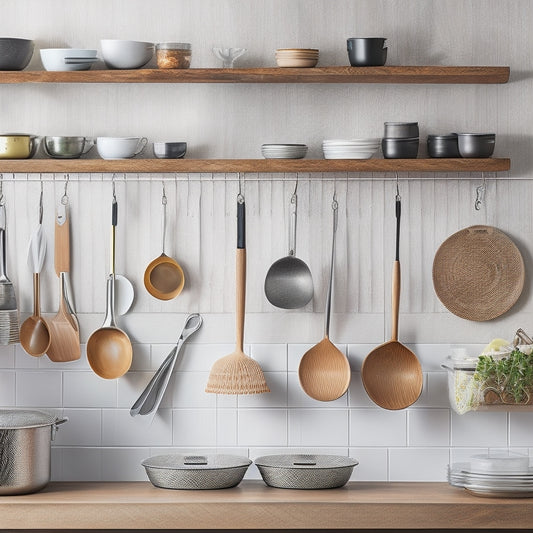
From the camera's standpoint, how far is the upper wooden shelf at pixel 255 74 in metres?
3.24

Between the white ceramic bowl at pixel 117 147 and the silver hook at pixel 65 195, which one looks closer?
the white ceramic bowl at pixel 117 147

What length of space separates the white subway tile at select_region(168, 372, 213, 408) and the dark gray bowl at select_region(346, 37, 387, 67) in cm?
119

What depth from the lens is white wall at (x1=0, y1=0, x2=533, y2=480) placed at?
11.4ft

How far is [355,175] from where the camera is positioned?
3.49 meters

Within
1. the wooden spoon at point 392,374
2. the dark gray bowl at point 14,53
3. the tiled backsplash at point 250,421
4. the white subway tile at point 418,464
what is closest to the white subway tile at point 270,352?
the tiled backsplash at point 250,421

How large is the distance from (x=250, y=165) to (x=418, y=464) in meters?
1.20

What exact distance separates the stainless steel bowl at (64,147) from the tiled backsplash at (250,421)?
0.71 metres

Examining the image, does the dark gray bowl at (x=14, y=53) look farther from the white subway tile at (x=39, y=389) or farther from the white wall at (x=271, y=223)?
the white subway tile at (x=39, y=389)

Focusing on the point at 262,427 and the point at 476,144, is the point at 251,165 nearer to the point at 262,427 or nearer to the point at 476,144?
the point at 476,144

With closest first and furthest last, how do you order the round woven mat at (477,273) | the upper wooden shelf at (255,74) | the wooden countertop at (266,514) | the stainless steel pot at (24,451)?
the wooden countertop at (266,514)
the stainless steel pot at (24,451)
the upper wooden shelf at (255,74)
the round woven mat at (477,273)

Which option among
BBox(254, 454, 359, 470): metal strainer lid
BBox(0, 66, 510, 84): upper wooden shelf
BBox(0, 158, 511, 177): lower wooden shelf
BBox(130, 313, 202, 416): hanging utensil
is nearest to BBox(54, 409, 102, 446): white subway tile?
BBox(130, 313, 202, 416): hanging utensil

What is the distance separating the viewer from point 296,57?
10.7ft

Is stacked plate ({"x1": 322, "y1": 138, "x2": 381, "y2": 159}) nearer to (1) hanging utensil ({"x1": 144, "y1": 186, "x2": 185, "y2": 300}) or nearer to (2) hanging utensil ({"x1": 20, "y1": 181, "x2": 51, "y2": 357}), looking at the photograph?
(1) hanging utensil ({"x1": 144, "y1": 186, "x2": 185, "y2": 300})

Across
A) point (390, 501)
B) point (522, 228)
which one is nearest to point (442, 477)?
point (390, 501)
